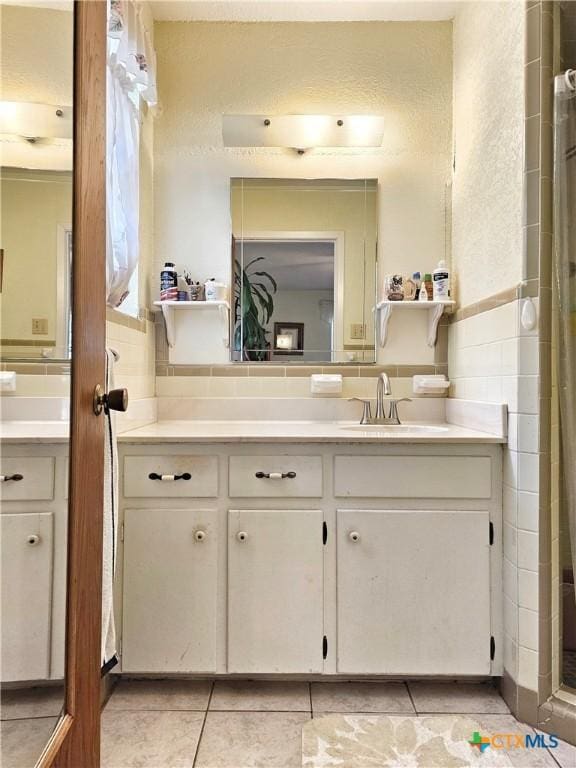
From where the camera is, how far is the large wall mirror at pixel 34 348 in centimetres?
68

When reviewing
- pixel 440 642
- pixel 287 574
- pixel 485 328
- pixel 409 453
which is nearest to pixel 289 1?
pixel 485 328

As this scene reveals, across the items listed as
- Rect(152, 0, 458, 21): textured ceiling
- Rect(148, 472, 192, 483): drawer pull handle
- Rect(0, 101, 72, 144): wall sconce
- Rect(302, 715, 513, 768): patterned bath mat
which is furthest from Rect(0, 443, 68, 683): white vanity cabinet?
Rect(152, 0, 458, 21): textured ceiling

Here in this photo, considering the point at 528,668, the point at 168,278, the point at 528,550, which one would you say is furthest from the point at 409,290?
the point at 528,668

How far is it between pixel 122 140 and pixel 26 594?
1.50 m


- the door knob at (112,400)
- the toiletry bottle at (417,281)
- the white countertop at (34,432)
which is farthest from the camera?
the toiletry bottle at (417,281)

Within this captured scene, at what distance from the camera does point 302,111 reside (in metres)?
2.15

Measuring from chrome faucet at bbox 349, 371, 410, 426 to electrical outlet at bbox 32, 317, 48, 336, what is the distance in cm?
141

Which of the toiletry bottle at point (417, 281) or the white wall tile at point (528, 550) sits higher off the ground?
the toiletry bottle at point (417, 281)

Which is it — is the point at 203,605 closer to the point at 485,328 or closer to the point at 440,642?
the point at 440,642

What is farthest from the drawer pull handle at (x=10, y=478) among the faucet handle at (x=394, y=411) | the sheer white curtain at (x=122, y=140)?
the faucet handle at (x=394, y=411)

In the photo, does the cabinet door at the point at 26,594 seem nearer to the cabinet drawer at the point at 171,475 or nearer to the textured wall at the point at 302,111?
the cabinet drawer at the point at 171,475

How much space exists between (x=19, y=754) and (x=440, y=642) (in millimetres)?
1247

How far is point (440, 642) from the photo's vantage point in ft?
5.01

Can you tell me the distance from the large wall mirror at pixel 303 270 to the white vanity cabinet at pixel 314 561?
0.72 m
